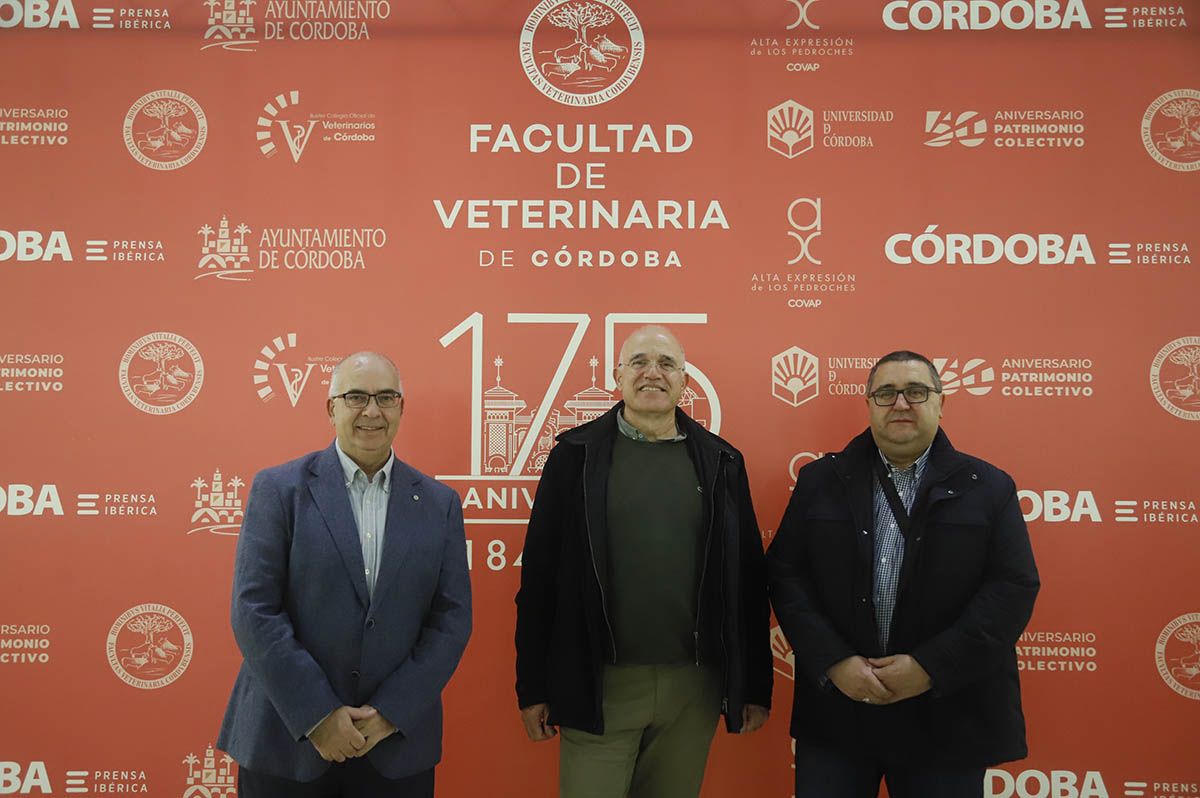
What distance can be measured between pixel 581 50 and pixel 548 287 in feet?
2.90

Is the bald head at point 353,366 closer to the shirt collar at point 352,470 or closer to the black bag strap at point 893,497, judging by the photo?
the shirt collar at point 352,470

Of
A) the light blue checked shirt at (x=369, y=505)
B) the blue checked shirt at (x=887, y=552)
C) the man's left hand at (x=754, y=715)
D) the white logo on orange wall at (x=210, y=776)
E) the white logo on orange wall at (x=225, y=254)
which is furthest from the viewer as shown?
the white logo on orange wall at (x=225, y=254)

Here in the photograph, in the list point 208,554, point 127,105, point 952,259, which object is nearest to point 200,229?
point 127,105

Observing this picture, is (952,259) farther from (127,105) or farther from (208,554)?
(127,105)

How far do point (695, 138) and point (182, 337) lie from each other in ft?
6.49

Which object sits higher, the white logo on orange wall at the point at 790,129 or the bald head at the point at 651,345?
the white logo on orange wall at the point at 790,129

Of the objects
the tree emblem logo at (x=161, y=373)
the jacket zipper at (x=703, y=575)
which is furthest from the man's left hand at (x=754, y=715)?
Answer: the tree emblem logo at (x=161, y=373)

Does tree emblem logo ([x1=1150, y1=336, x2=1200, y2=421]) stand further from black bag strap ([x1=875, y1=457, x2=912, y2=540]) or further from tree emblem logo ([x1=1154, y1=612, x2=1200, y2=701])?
black bag strap ([x1=875, y1=457, x2=912, y2=540])

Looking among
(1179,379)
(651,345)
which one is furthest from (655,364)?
(1179,379)

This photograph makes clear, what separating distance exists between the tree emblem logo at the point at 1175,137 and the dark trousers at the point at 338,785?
324 centimetres

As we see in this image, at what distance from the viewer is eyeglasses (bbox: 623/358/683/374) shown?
8.31ft

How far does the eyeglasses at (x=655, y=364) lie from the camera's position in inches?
99.7

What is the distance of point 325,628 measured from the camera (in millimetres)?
2107

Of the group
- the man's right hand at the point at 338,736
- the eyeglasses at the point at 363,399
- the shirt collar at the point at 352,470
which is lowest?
the man's right hand at the point at 338,736
